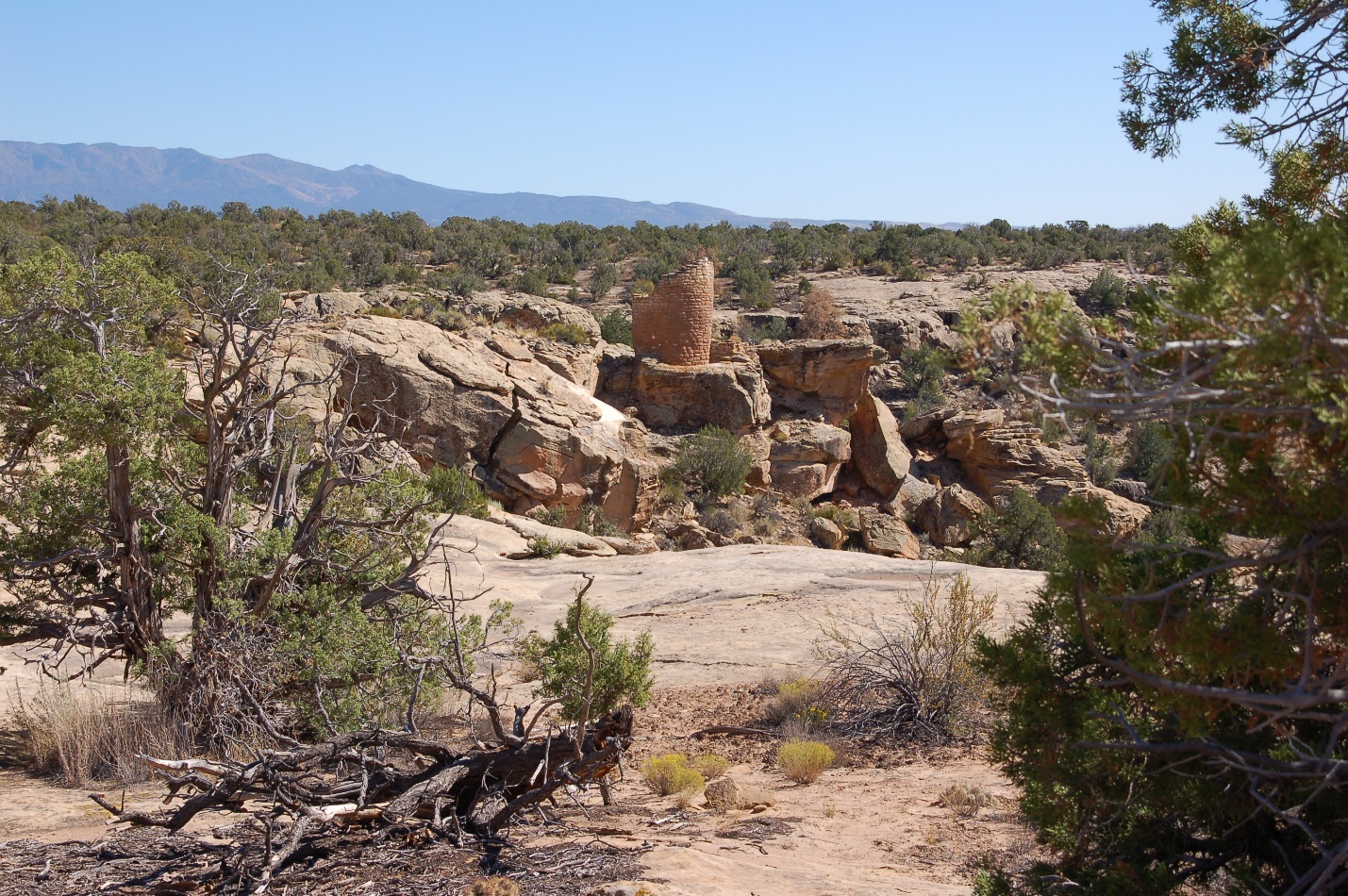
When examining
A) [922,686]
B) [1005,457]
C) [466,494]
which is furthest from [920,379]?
[922,686]

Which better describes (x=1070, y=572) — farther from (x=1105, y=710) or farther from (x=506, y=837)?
(x=506, y=837)

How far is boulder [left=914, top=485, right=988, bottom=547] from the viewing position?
24578mm

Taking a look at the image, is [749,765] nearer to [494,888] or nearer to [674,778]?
[674,778]

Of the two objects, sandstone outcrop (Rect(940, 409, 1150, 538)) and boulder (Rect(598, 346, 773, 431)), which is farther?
sandstone outcrop (Rect(940, 409, 1150, 538))

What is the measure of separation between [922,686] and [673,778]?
245 centimetres

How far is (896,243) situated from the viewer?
4634cm

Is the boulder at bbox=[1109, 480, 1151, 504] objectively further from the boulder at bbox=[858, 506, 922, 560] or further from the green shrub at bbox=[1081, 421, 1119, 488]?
the boulder at bbox=[858, 506, 922, 560]

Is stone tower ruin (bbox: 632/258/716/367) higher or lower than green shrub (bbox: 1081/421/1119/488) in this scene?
higher

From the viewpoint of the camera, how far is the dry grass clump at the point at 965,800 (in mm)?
5871

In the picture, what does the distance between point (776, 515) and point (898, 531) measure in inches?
116

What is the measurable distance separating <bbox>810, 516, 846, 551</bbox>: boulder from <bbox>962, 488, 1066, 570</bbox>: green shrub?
279 centimetres

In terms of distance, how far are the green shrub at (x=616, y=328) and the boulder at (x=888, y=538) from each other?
9.94 metres

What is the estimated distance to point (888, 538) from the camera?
23516 millimetres

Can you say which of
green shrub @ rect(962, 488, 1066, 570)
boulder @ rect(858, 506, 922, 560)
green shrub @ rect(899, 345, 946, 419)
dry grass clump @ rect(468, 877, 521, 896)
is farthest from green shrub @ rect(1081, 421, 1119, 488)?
dry grass clump @ rect(468, 877, 521, 896)
